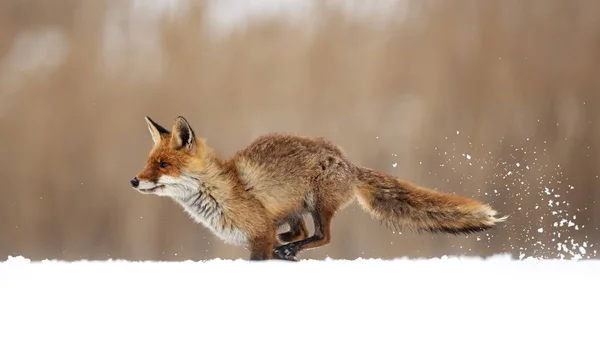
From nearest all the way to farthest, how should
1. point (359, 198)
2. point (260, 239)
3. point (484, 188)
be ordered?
point (260, 239) → point (359, 198) → point (484, 188)

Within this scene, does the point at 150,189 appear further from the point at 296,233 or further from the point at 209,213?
the point at 296,233

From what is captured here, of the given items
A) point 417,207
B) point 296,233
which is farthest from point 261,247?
point 417,207

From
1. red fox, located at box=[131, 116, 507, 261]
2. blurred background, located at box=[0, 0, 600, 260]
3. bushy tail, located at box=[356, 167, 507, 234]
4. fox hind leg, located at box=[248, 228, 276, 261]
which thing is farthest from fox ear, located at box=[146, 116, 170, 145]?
blurred background, located at box=[0, 0, 600, 260]

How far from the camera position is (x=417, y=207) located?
5.83ft

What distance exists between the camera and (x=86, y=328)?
1.15 m

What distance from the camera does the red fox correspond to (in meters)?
1.70

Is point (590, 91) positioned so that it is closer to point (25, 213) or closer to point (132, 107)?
point (132, 107)

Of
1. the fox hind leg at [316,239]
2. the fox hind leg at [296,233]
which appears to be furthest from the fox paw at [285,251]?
the fox hind leg at [296,233]

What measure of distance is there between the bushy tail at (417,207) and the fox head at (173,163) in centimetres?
43

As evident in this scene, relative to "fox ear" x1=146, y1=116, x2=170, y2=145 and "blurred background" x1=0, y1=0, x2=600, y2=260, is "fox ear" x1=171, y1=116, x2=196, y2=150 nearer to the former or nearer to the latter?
"fox ear" x1=146, y1=116, x2=170, y2=145

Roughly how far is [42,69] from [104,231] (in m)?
0.90

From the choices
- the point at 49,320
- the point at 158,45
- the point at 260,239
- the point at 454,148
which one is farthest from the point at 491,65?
the point at 49,320

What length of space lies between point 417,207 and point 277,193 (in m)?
0.36

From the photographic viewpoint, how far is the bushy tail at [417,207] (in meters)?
1.71
